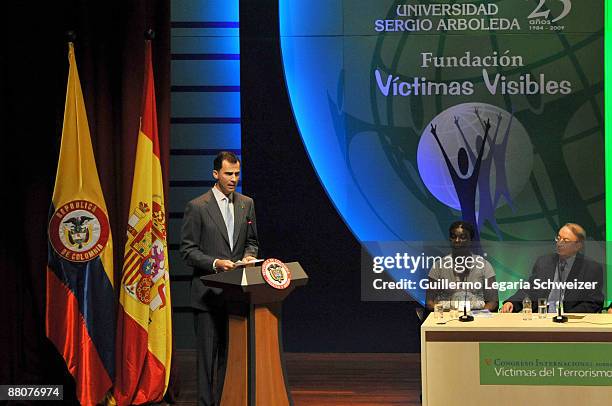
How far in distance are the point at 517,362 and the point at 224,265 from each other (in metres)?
1.65

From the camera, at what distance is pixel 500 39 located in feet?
20.5

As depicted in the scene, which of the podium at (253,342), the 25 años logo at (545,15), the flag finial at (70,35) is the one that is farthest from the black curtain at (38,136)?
the 25 años logo at (545,15)

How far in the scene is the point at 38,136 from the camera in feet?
17.4

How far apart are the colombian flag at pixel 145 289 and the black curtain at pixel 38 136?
0.46 feet

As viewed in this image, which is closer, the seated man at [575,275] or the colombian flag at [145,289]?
the seated man at [575,275]

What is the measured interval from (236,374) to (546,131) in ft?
10.4

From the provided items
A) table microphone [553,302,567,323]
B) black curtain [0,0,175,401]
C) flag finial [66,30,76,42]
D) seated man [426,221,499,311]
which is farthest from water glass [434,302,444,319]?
flag finial [66,30,76,42]

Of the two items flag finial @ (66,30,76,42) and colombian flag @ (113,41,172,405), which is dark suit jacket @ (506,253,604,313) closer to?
colombian flag @ (113,41,172,405)

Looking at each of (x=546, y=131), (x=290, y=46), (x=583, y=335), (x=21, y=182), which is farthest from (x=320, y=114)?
(x=583, y=335)

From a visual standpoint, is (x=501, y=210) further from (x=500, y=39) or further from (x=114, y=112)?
(x=114, y=112)

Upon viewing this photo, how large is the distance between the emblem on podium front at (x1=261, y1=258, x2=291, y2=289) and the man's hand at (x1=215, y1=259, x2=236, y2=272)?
8.9 inches

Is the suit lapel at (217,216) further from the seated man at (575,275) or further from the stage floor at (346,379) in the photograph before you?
the seated man at (575,275)

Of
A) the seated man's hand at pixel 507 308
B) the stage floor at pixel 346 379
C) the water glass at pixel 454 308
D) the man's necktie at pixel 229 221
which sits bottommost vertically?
the stage floor at pixel 346 379

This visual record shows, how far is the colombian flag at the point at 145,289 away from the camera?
5215 mm
